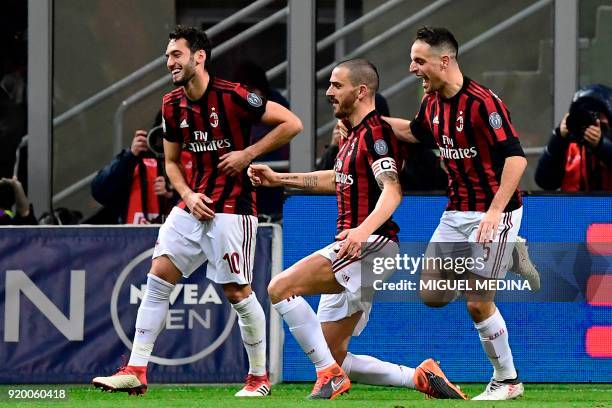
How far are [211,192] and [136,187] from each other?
1643 millimetres

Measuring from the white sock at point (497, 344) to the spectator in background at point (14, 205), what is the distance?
337 cm

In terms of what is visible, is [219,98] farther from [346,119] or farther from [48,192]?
[48,192]

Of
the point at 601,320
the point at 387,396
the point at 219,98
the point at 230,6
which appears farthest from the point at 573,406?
the point at 230,6

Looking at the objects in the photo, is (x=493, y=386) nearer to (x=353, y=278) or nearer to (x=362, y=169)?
(x=353, y=278)

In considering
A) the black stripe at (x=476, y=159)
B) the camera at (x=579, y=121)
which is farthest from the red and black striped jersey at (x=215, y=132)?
the camera at (x=579, y=121)

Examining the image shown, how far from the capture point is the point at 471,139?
7.72 metres

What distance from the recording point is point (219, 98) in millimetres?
8305

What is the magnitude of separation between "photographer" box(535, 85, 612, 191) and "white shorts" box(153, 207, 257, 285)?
7.06ft

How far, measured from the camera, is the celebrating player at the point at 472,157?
767cm

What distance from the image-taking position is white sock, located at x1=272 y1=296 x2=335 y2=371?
24.9 feet

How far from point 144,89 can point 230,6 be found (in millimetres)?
838

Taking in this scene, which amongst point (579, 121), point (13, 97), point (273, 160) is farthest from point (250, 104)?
point (13, 97)

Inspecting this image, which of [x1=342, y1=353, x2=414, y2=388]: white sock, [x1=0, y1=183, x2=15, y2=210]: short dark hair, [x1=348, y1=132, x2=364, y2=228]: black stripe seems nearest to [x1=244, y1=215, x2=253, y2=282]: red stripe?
[x1=342, y1=353, x2=414, y2=388]: white sock

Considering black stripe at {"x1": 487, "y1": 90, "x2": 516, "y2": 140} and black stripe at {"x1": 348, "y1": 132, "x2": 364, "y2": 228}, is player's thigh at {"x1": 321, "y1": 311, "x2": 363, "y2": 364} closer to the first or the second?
black stripe at {"x1": 348, "y1": 132, "x2": 364, "y2": 228}
